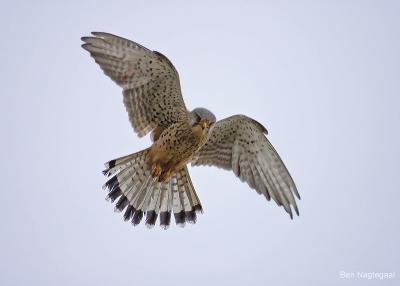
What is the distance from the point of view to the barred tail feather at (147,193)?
30.6ft

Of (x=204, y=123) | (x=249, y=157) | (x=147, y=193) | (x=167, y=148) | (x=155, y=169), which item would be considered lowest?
(x=147, y=193)

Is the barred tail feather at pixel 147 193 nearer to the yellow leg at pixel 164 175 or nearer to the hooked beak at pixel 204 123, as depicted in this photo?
the yellow leg at pixel 164 175

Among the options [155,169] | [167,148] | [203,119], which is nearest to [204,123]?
[203,119]

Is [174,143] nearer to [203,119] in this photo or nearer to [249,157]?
[203,119]

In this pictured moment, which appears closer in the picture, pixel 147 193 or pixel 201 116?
pixel 201 116

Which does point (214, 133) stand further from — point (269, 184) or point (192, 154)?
point (269, 184)

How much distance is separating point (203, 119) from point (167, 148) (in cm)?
69

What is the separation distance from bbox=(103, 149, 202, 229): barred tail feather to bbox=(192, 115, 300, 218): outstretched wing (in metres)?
0.48

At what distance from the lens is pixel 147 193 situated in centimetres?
950

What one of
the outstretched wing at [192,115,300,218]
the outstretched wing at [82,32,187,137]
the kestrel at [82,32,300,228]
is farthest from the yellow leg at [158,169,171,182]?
the outstretched wing at [82,32,187,137]

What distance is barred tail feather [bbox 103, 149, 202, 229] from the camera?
9.33m

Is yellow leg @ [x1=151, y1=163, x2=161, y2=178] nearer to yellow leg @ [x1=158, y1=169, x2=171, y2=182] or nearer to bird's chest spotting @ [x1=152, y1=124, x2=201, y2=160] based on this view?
yellow leg @ [x1=158, y1=169, x2=171, y2=182]

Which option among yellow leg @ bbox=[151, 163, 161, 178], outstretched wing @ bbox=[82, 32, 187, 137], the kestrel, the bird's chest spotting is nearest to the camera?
outstretched wing @ bbox=[82, 32, 187, 137]

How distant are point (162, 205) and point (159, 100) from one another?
152 centimetres
